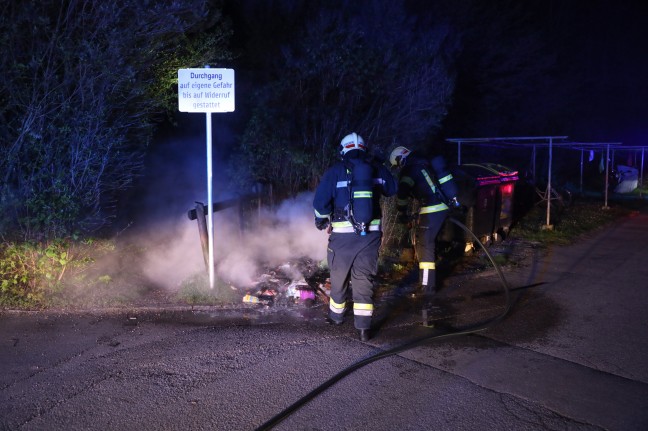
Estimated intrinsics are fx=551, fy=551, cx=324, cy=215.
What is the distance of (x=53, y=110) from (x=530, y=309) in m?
5.69

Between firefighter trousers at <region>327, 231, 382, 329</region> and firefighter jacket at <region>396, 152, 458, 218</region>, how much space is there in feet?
5.30

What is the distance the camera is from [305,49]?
1037 cm

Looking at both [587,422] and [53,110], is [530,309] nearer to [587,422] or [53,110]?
[587,422]

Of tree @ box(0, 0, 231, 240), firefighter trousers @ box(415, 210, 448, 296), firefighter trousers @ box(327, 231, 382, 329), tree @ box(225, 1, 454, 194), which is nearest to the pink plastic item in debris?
firefighter trousers @ box(327, 231, 382, 329)

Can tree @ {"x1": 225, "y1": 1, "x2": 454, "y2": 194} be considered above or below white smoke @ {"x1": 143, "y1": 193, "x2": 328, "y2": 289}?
above

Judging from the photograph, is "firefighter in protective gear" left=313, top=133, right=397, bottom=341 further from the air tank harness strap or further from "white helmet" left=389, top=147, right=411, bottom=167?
"white helmet" left=389, top=147, right=411, bottom=167

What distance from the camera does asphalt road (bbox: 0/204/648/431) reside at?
3.63 meters

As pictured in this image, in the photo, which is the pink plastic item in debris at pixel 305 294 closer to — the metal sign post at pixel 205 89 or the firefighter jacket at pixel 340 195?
the firefighter jacket at pixel 340 195

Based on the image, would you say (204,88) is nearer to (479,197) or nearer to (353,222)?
(353,222)

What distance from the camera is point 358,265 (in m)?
5.07

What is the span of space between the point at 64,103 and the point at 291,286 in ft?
10.7

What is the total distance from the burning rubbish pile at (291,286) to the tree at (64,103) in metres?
2.13

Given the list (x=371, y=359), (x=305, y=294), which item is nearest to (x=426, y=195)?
(x=305, y=294)

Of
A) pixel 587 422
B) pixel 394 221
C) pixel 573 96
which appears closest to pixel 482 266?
pixel 394 221
